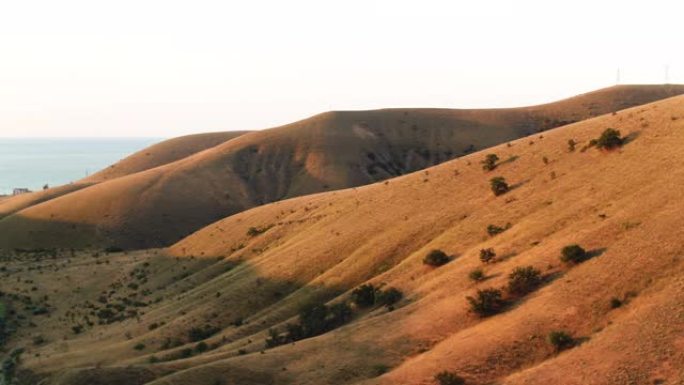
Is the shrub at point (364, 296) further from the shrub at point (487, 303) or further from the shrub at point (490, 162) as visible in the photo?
the shrub at point (490, 162)

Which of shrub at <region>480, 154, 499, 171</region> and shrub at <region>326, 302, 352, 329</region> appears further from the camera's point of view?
shrub at <region>480, 154, 499, 171</region>

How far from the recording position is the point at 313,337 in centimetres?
4141

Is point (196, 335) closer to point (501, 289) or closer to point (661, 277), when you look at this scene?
point (501, 289)

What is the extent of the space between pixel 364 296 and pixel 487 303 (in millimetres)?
11965

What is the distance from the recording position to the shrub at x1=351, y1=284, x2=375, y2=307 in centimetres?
4553

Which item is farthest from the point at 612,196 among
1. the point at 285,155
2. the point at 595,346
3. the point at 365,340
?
the point at 285,155

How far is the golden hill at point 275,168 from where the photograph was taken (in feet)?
388

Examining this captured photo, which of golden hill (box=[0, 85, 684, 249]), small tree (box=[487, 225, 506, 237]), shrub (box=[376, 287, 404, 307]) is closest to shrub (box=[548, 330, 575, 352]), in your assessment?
shrub (box=[376, 287, 404, 307])

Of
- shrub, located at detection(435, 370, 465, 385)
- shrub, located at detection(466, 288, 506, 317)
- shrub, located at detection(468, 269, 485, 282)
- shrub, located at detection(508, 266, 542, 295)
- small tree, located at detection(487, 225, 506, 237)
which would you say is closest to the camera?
shrub, located at detection(435, 370, 465, 385)

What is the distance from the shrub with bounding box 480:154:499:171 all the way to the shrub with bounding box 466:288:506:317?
25.5 metres

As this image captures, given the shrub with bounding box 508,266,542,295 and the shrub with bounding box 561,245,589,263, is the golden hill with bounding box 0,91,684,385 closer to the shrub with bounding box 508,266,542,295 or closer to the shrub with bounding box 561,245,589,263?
the shrub with bounding box 508,266,542,295

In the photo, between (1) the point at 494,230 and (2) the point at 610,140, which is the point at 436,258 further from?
(2) the point at 610,140

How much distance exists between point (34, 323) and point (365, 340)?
43431mm

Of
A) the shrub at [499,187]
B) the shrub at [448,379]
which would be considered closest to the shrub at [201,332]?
the shrub at [448,379]
